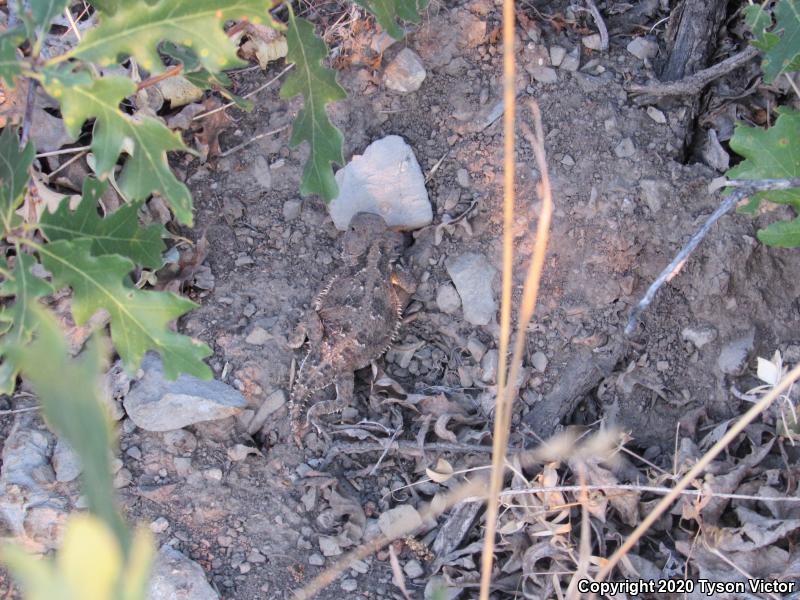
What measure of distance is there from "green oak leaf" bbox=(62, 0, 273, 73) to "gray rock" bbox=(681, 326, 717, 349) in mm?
2452

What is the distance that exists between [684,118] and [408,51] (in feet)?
4.89

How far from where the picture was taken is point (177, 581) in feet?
11.4

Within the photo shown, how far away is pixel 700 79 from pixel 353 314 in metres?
2.21

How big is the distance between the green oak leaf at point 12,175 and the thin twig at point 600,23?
288 cm

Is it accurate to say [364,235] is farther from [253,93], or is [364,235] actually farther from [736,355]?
[736,355]

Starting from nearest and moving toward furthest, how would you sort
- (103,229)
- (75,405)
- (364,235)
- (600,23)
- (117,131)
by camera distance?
1. (75,405)
2. (117,131)
3. (103,229)
4. (600,23)
5. (364,235)

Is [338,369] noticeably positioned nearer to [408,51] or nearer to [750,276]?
[408,51]

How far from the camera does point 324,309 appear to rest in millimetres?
4422

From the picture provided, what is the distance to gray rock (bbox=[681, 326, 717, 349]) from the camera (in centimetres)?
382

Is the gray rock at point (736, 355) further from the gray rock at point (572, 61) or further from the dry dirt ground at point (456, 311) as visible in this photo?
the gray rock at point (572, 61)

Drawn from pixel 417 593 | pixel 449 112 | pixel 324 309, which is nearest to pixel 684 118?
pixel 449 112

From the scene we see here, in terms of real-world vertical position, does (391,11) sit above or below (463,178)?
above

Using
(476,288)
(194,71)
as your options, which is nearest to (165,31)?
(194,71)

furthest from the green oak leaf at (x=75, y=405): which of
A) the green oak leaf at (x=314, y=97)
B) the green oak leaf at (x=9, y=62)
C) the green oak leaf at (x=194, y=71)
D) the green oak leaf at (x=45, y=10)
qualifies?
the green oak leaf at (x=194, y=71)
